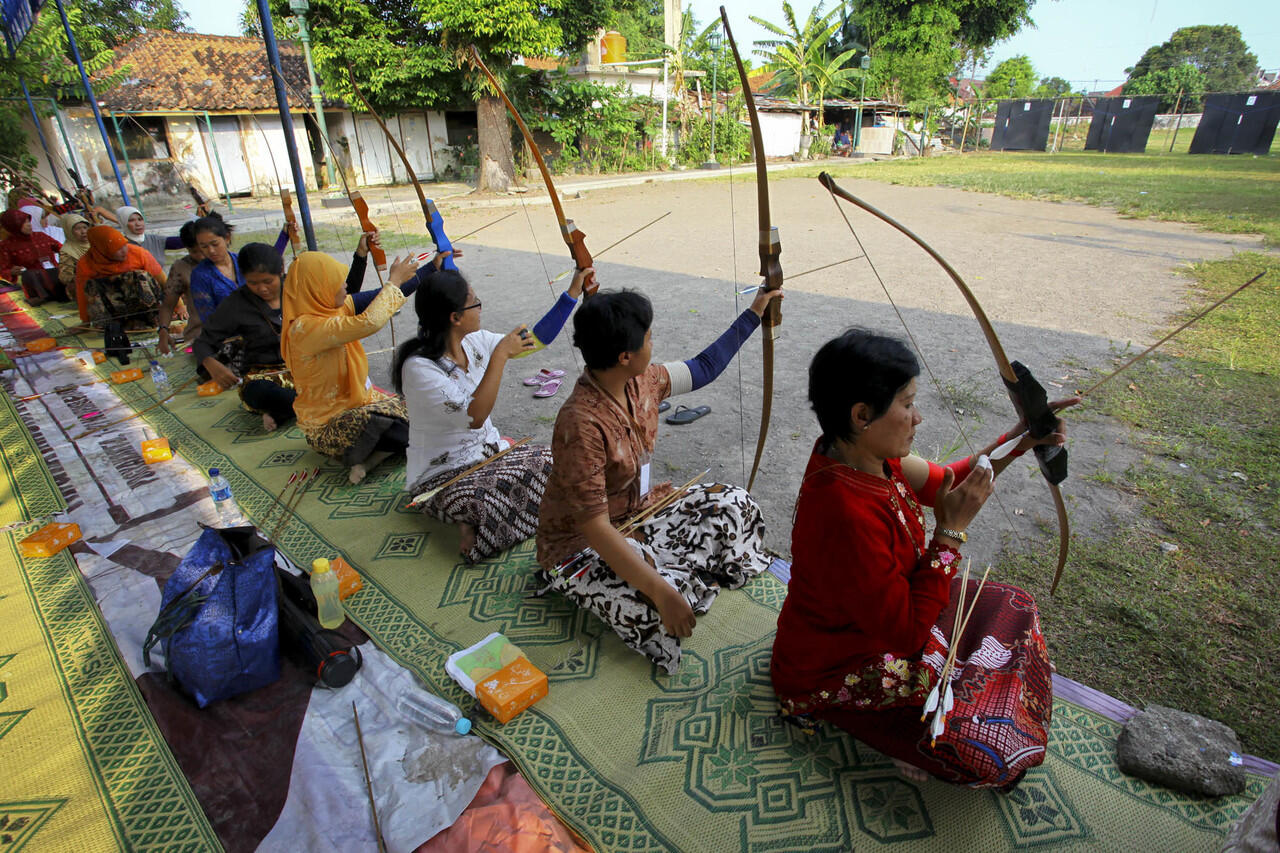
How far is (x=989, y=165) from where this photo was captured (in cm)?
2219

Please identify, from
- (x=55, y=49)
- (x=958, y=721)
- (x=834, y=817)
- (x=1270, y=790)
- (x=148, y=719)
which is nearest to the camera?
(x=1270, y=790)

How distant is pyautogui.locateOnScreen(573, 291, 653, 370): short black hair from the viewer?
2.03 m

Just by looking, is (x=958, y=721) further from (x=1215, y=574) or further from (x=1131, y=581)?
(x=1215, y=574)

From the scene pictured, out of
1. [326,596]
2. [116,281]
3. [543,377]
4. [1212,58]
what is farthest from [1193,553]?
[1212,58]

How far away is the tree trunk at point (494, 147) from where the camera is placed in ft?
56.0

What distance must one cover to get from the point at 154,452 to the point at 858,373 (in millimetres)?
4028

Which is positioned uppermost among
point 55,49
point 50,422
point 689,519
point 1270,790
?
point 55,49

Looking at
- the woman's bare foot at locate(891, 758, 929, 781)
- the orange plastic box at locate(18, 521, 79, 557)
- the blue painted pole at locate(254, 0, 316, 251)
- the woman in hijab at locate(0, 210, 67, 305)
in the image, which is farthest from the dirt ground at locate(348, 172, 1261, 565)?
the woman in hijab at locate(0, 210, 67, 305)

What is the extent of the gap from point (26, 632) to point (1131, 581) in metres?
4.18

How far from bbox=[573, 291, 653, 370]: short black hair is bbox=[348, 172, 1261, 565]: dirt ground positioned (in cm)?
129

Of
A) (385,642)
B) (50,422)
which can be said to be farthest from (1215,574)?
(50,422)

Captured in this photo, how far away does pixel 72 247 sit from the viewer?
22.2 ft

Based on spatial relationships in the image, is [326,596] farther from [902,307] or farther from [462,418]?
[902,307]

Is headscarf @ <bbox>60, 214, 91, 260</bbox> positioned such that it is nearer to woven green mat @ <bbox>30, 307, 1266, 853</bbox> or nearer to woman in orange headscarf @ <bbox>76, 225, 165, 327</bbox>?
woman in orange headscarf @ <bbox>76, 225, 165, 327</bbox>
